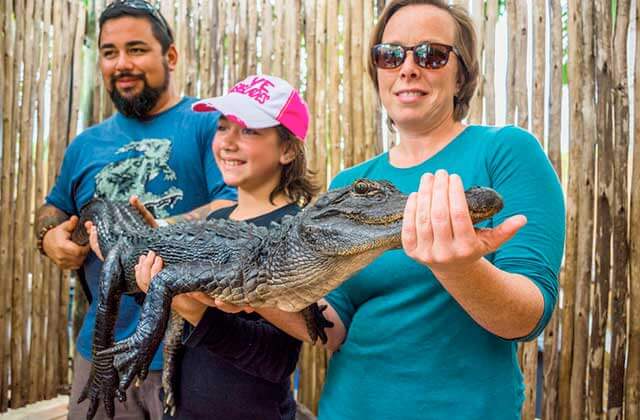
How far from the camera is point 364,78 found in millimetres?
3152

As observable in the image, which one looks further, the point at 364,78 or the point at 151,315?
the point at 364,78

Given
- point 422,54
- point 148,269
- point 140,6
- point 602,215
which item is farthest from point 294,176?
point 602,215

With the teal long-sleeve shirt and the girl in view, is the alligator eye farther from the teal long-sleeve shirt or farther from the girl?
the girl

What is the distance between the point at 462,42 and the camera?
1339 mm

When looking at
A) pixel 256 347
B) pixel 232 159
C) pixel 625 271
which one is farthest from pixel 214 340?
pixel 625 271

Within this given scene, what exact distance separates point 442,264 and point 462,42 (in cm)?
77

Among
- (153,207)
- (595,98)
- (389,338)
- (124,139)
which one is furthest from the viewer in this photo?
(595,98)

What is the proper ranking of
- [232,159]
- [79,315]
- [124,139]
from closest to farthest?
[232,159] → [124,139] → [79,315]

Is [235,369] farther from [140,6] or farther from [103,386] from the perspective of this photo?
[140,6]

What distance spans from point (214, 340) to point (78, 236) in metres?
1.26

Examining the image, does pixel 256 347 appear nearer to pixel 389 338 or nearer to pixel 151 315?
pixel 151 315

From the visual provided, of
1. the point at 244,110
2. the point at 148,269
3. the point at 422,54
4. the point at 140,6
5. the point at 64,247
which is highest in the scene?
the point at 140,6

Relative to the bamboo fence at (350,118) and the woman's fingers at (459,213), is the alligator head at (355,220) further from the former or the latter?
the bamboo fence at (350,118)

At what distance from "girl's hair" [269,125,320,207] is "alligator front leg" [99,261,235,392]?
0.56m
